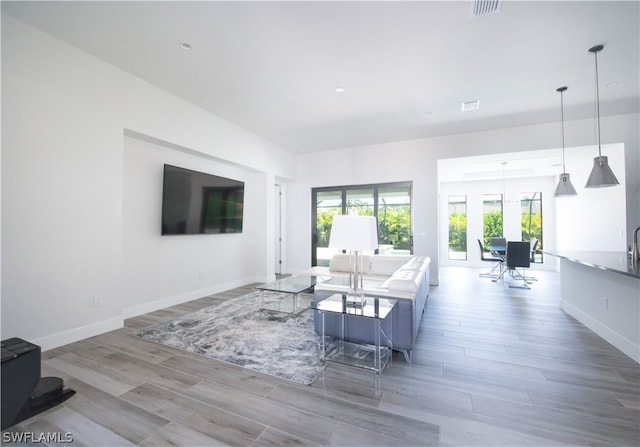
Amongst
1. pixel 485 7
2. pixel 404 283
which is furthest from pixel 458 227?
pixel 485 7

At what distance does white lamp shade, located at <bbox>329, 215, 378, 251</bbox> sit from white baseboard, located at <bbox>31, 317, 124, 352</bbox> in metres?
2.93

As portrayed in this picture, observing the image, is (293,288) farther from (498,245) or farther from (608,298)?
(498,245)

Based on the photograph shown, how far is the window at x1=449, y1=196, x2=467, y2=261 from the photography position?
9.55 metres

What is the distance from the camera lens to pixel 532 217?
8703 millimetres

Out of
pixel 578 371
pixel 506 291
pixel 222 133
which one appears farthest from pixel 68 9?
pixel 506 291

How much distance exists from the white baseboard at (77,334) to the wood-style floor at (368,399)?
110 millimetres

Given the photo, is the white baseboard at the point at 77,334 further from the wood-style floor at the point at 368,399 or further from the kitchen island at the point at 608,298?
the kitchen island at the point at 608,298

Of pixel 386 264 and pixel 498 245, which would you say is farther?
pixel 498 245

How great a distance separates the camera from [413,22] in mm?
2680

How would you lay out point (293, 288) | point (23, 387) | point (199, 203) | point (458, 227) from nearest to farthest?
point (23, 387) → point (293, 288) → point (199, 203) → point (458, 227)

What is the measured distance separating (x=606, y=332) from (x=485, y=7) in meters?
3.64

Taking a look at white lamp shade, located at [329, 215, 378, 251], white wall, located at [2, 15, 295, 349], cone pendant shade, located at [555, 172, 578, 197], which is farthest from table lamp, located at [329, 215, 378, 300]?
cone pendant shade, located at [555, 172, 578, 197]

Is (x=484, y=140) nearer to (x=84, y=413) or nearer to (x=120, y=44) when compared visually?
(x=120, y=44)

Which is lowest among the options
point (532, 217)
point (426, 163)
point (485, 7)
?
point (532, 217)
